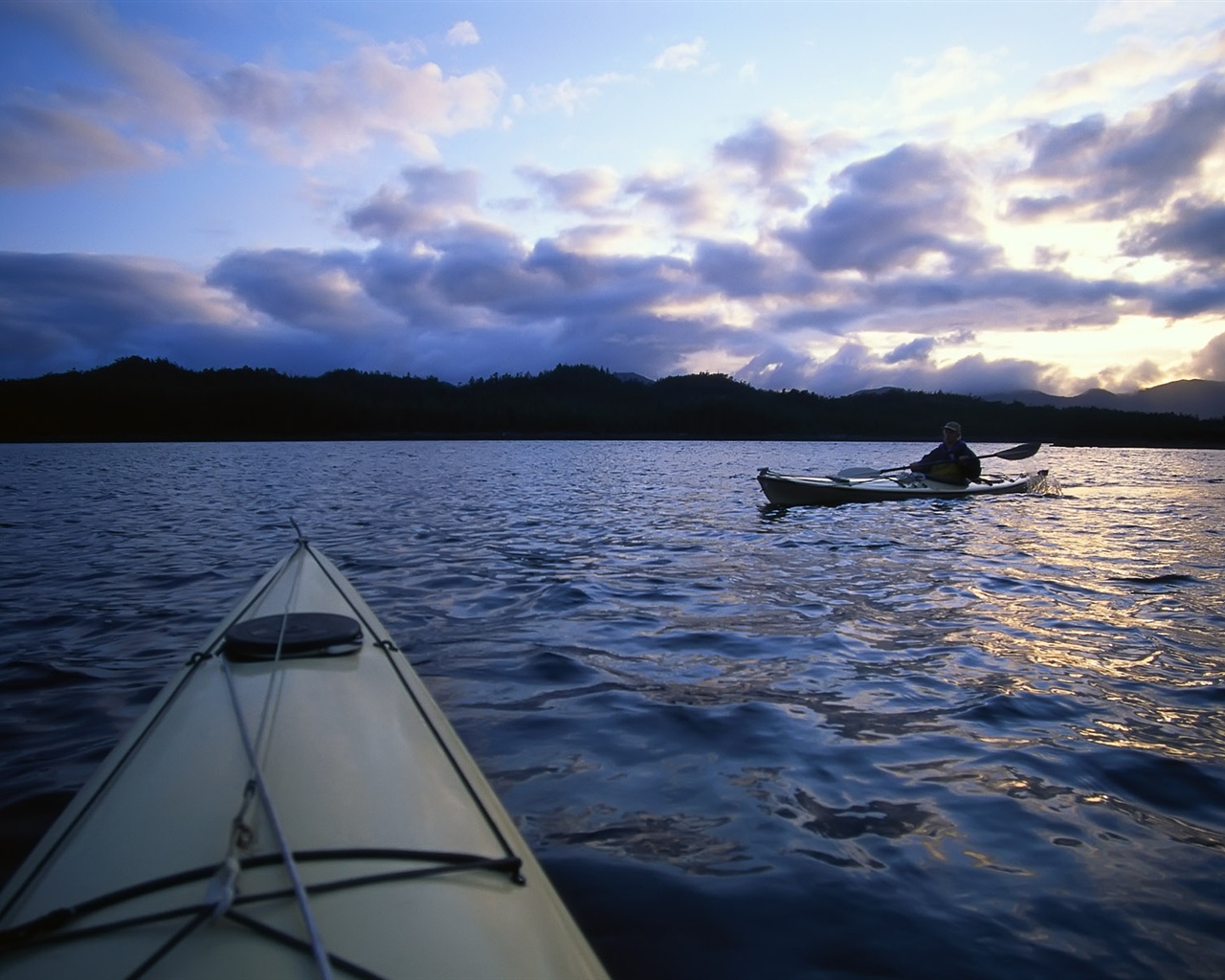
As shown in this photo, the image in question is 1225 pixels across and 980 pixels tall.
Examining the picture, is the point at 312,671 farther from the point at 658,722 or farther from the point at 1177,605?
the point at 1177,605

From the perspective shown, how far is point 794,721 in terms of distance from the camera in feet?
15.2

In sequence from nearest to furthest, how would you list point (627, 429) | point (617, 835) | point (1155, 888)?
point (1155, 888) < point (617, 835) < point (627, 429)

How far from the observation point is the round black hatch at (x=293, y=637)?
12.1 ft

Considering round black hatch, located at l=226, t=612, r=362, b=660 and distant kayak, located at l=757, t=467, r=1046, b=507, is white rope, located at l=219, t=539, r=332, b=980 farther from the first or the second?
distant kayak, located at l=757, t=467, r=1046, b=507

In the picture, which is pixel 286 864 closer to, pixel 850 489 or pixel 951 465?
pixel 850 489

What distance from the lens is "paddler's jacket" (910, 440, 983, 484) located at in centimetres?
1681

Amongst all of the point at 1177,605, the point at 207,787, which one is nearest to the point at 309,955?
the point at 207,787

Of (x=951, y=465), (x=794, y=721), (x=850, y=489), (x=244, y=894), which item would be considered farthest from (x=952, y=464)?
(x=244, y=894)

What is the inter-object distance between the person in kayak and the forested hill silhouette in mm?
91014

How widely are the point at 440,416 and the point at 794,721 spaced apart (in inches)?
4410

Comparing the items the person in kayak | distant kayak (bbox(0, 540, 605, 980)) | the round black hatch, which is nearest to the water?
distant kayak (bbox(0, 540, 605, 980))

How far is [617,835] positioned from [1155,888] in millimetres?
2103

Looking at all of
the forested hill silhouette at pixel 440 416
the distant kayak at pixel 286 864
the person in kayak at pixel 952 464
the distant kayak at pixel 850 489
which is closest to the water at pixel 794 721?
the distant kayak at pixel 286 864

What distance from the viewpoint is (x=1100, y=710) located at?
4.80 m
